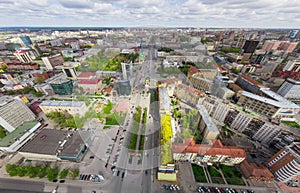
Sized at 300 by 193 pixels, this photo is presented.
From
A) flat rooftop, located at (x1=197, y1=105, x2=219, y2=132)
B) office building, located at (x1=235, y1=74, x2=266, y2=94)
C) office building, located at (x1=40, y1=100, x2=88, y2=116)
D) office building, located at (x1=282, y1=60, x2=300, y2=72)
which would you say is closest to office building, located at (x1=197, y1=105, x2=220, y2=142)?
flat rooftop, located at (x1=197, y1=105, x2=219, y2=132)

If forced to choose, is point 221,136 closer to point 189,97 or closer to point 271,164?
point 271,164

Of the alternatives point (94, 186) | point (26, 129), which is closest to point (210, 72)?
point (94, 186)

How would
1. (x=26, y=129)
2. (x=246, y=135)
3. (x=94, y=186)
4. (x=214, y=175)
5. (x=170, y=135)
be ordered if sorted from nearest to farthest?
(x=94, y=186)
(x=214, y=175)
(x=170, y=135)
(x=26, y=129)
(x=246, y=135)

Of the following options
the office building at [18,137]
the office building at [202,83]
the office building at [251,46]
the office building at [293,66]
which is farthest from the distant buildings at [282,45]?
the office building at [18,137]

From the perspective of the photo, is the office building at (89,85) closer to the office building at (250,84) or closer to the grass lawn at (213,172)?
the grass lawn at (213,172)

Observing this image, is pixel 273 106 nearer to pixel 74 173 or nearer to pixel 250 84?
pixel 250 84

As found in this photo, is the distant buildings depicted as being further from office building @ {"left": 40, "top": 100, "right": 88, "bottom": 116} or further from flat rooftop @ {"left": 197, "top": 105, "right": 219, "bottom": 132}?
office building @ {"left": 40, "top": 100, "right": 88, "bottom": 116}

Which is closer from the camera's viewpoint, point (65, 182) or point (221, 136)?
point (65, 182)

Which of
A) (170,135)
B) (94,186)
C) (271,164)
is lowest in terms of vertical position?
(94,186)
